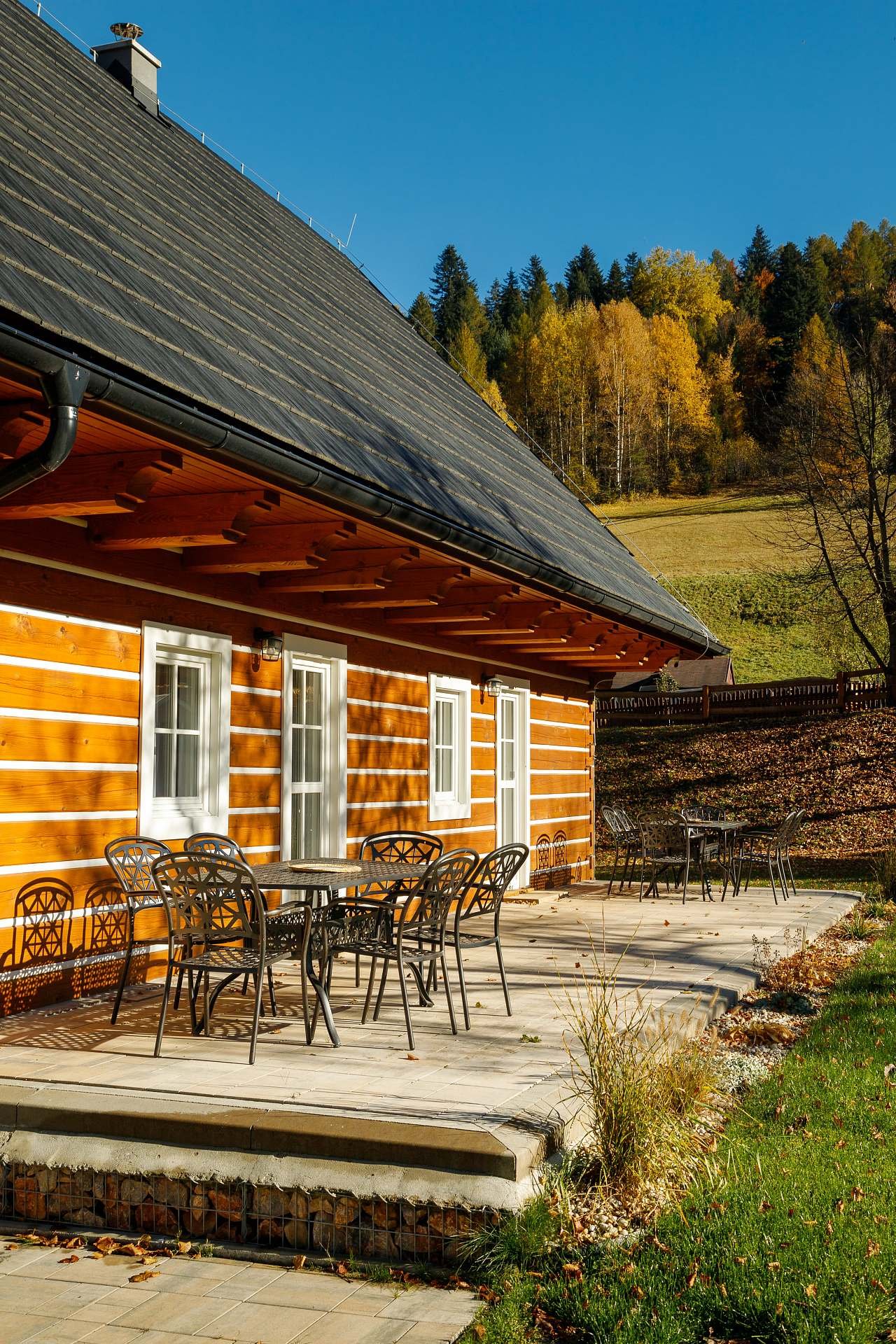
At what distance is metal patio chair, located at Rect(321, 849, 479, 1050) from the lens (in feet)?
17.4

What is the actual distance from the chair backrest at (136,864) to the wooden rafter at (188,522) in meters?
1.55

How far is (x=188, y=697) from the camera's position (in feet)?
23.4

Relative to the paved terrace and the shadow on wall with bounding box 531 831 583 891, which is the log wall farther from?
the shadow on wall with bounding box 531 831 583 891

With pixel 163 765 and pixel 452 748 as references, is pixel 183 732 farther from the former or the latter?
pixel 452 748

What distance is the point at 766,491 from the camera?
180 ft

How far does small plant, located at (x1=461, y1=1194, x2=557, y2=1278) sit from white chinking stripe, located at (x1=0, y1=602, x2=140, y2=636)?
12.2 ft

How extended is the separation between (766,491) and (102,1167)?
54529mm

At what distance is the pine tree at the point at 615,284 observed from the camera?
69.0 metres

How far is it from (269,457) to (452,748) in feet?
20.7

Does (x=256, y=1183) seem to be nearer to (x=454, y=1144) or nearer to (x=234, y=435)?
(x=454, y=1144)

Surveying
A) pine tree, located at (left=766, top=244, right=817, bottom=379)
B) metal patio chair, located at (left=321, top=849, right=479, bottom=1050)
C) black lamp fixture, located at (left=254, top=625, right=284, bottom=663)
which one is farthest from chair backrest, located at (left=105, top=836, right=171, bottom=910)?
pine tree, located at (left=766, top=244, right=817, bottom=379)

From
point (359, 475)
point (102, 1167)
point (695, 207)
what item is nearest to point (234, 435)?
point (359, 475)

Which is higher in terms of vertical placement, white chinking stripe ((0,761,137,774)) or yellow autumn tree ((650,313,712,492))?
yellow autumn tree ((650,313,712,492))

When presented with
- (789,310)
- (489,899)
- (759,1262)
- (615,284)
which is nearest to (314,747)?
(489,899)
